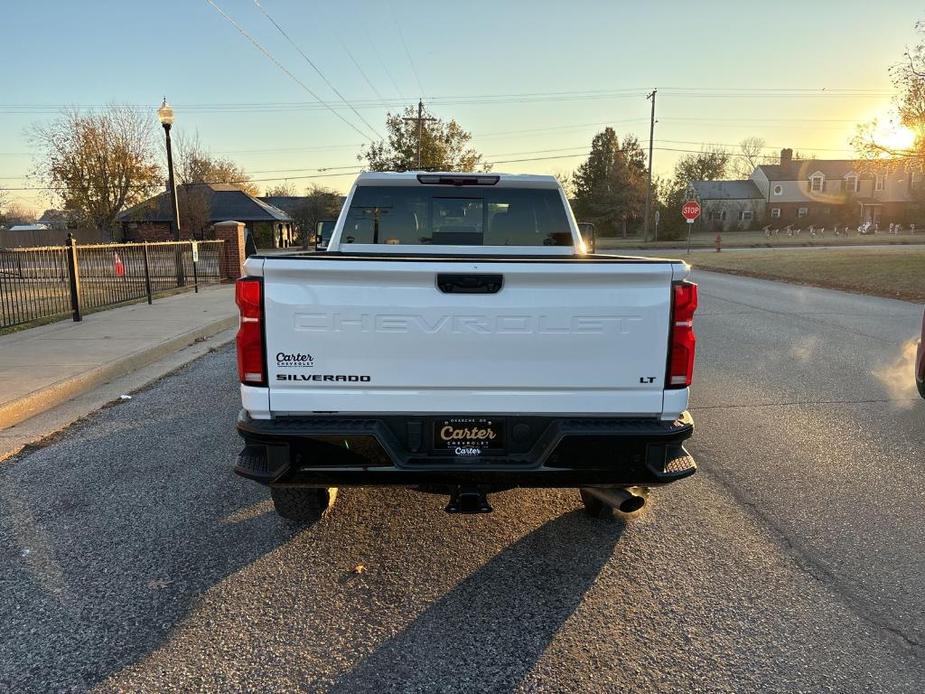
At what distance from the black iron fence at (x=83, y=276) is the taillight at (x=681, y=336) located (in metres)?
11.6

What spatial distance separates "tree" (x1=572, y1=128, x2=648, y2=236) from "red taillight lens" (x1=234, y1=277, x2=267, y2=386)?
69.2 meters

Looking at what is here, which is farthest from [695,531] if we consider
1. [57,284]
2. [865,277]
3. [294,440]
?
[865,277]

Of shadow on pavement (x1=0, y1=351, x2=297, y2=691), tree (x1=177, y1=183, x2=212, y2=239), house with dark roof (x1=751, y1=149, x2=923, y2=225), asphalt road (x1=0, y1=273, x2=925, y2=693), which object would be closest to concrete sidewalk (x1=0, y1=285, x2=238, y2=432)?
shadow on pavement (x1=0, y1=351, x2=297, y2=691)

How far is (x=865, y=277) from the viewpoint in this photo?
20266 millimetres

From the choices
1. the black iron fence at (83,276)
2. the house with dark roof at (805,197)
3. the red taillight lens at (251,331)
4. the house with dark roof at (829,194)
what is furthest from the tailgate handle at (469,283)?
the house with dark roof at (829,194)

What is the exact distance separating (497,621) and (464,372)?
1136 mm

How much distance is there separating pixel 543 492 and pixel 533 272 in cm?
211

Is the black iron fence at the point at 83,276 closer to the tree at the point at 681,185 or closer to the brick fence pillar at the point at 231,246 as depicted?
the brick fence pillar at the point at 231,246

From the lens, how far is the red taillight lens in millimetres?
2910

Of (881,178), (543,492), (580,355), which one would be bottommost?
(543,492)

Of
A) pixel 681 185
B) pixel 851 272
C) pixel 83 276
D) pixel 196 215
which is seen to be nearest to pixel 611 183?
pixel 681 185

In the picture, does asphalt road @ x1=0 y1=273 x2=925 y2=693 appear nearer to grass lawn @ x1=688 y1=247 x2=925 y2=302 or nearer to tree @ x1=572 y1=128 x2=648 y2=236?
grass lawn @ x1=688 y1=247 x2=925 y2=302

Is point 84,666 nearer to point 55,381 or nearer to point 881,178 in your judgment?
point 55,381

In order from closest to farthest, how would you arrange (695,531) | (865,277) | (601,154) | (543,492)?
1. (695,531)
2. (543,492)
3. (865,277)
4. (601,154)
